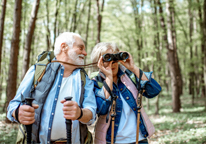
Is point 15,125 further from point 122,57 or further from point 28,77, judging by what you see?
point 122,57

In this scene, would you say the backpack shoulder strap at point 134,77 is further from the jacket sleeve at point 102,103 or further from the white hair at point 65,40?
the white hair at point 65,40

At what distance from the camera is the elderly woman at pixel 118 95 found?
2.12 meters

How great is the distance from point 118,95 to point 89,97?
0.45 meters

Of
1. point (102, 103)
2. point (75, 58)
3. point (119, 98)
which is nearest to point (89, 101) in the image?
point (102, 103)

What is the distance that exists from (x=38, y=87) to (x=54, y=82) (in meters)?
0.18

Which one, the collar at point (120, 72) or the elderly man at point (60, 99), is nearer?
the elderly man at point (60, 99)

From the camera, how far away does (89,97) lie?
1995 mm

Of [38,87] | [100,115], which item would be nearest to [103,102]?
[100,115]

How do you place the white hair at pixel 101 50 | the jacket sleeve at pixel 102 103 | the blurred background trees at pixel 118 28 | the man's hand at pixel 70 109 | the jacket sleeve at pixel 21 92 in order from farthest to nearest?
1. the blurred background trees at pixel 118 28
2. the white hair at pixel 101 50
3. the jacket sleeve at pixel 102 103
4. the jacket sleeve at pixel 21 92
5. the man's hand at pixel 70 109

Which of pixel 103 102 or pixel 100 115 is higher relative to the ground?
pixel 103 102

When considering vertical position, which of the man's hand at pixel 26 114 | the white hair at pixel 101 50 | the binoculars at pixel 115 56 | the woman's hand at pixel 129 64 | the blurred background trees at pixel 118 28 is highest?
the blurred background trees at pixel 118 28

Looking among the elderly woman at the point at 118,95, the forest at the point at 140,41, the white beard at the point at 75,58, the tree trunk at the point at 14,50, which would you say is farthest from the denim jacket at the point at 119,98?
the tree trunk at the point at 14,50

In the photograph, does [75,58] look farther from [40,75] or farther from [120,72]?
[120,72]

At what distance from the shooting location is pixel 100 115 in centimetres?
226
